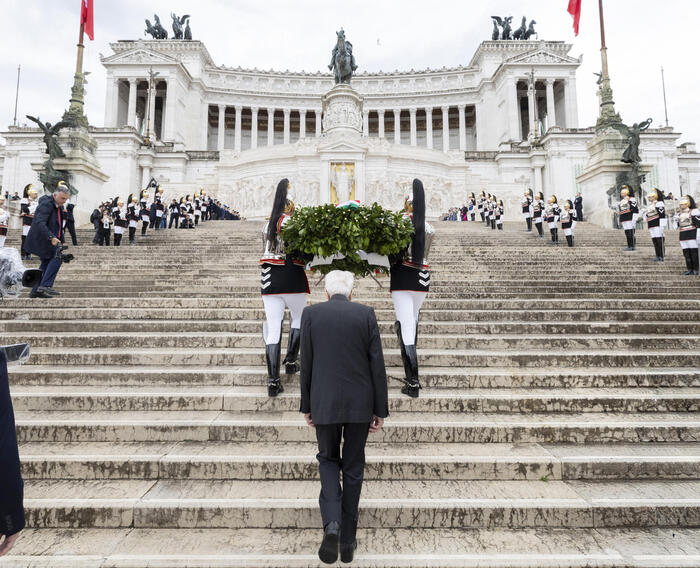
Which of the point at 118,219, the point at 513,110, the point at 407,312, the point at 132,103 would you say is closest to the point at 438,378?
the point at 407,312

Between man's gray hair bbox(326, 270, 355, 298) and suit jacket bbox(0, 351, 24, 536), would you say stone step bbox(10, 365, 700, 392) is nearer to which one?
man's gray hair bbox(326, 270, 355, 298)

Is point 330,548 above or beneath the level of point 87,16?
beneath

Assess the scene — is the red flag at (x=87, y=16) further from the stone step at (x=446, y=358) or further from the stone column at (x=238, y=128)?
the stone column at (x=238, y=128)

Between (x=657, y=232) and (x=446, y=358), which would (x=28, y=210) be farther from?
(x=657, y=232)

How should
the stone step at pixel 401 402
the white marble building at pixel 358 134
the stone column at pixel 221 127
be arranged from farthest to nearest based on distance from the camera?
the stone column at pixel 221 127 → the white marble building at pixel 358 134 → the stone step at pixel 401 402

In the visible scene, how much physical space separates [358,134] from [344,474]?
101ft

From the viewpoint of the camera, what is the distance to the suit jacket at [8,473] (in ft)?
5.41

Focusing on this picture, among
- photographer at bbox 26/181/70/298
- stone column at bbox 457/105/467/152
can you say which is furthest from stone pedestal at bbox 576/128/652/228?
stone column at bbox 457/105/467/152

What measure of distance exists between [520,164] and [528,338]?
3722 cm

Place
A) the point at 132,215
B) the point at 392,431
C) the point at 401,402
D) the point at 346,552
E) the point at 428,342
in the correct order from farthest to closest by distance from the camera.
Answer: the point at 132,215 → the point at 428,342 → the point at 401,402 → the point at 392,431 → the point at 346,552

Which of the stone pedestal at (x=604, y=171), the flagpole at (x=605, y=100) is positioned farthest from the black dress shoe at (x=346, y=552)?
the flagpole at (x=605, y=100)

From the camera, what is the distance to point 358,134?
102ft

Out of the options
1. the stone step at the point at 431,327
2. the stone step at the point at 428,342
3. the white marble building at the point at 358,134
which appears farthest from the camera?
the white marble building at the point at 358,134

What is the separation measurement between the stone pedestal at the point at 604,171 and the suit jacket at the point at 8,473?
19644 millimetres
